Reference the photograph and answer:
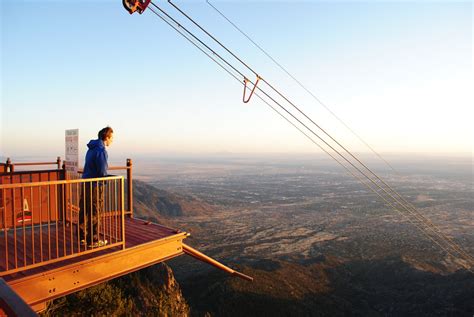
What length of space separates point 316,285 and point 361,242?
3741 centimetres

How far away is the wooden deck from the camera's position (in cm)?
482

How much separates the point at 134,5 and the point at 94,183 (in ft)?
12.8

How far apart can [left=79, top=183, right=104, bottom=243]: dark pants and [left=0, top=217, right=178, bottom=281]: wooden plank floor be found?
25 centimetres

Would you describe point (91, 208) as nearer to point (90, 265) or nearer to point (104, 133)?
point (90, 265)

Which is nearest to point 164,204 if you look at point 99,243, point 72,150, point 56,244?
point 72,150

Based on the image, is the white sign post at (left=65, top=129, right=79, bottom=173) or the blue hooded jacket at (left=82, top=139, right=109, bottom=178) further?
the white sign post at (left=65, top=129, right=79, bottom=173)

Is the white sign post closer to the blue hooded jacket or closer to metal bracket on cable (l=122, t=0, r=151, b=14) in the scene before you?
the blue hooded jacket

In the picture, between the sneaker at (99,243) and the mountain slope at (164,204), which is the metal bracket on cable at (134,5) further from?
the mountain slope at (164,204)

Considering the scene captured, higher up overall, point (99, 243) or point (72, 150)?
point (72, 150)

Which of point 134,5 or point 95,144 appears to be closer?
point 95,144

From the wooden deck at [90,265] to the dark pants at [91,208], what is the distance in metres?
0.35

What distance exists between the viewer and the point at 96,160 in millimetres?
5895

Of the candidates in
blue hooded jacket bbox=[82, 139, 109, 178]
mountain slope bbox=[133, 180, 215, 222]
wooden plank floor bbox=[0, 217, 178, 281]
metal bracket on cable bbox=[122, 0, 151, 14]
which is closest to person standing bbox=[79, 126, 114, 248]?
blue hooded jacket bbox=[82, 139, 109, 178]

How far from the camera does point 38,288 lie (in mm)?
4875
